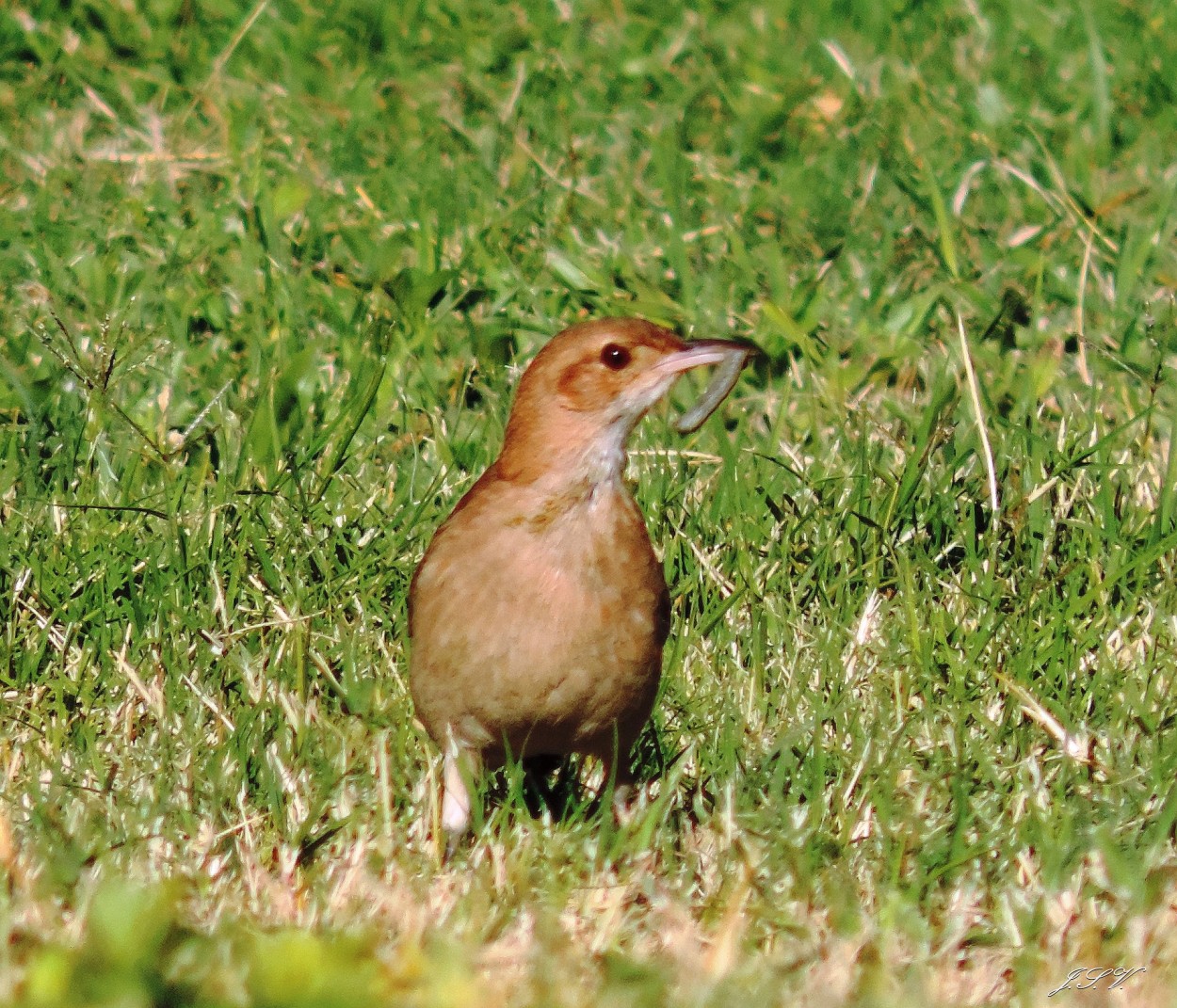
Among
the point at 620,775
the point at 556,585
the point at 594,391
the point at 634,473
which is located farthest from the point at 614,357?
the point at 634,473

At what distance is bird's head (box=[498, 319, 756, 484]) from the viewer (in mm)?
4082

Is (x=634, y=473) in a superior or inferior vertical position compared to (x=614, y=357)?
inferior

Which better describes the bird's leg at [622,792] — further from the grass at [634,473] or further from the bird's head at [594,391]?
the bird's head at [594,391]

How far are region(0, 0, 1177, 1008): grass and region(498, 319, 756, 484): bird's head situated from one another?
74 cm

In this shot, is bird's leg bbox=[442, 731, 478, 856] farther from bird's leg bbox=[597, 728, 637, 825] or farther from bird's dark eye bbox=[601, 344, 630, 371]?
bird's dark eye bbox=[601, 344, 630, 371]

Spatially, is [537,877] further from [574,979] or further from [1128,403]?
[1128,403]
